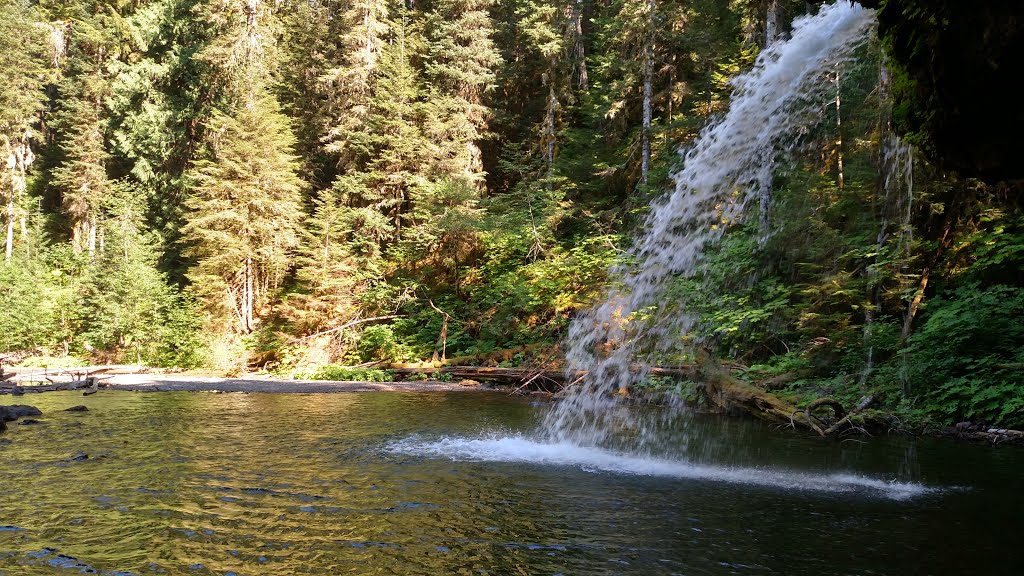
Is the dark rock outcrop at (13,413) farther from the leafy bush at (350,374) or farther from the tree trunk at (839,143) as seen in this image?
the tree trunk at (839,143)

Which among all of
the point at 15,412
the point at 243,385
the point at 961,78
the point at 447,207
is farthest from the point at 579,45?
the point at 961,78

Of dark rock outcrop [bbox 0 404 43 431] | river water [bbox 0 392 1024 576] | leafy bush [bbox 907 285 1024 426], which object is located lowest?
river water [bbox 0 392 1024 576]

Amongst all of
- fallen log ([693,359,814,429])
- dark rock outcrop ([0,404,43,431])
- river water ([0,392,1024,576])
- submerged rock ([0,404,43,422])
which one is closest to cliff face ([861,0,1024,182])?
river water ([0,392,1024,576])

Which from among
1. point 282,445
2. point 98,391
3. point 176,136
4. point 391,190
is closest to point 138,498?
point 282,445

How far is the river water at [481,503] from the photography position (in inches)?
189

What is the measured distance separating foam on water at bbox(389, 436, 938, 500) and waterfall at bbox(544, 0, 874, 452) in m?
1.03

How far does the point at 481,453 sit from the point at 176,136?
1315 inches

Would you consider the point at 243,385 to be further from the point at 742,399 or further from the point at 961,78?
the point at 961,78

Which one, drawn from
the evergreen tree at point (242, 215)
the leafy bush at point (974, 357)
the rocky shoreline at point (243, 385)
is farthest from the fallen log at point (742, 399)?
the evergreen tree at point (242, 215)

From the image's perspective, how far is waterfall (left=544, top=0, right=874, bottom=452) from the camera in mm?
8273

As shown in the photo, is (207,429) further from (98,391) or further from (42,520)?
(98,391)

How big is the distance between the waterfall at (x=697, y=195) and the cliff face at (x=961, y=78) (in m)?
1.02

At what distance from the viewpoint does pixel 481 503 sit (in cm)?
645

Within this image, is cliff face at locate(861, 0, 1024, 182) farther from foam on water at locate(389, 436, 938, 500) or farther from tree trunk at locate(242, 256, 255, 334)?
tree trunk at locate(242, 256, 255, 334)
